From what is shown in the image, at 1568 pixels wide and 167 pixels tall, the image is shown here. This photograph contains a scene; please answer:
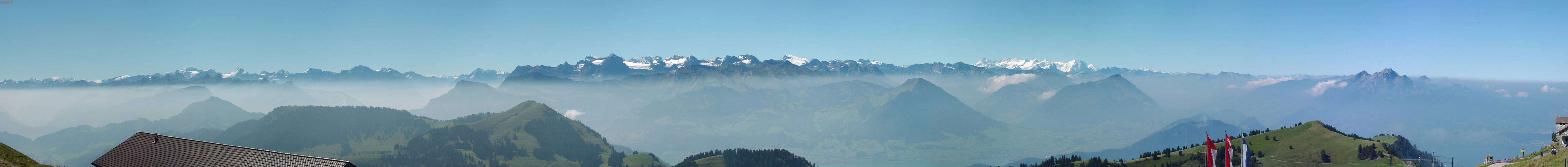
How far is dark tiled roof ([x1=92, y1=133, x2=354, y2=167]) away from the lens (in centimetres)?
4266

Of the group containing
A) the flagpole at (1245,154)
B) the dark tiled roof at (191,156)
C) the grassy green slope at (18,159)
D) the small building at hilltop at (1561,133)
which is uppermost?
the small building at hilltop at (1561,133)

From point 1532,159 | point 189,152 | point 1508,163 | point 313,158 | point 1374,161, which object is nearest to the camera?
point 313,158

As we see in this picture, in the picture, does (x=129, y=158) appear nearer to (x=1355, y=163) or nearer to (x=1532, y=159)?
(x=1532, y=159)

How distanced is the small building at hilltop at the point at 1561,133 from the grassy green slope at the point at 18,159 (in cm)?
17955

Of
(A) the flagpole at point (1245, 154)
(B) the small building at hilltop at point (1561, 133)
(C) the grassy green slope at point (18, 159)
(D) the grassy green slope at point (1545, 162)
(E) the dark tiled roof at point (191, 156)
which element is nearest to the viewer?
(A) the flagpole at point (1245, 154)

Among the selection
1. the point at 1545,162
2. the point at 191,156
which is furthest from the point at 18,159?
the point at 1545,162

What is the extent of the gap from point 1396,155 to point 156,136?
821 ft

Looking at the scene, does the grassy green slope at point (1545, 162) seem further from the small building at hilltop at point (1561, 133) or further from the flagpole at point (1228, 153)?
the flagpole at point (1228, 153)

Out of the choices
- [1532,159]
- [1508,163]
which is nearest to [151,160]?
[1532,159]

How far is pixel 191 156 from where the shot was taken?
45188mm

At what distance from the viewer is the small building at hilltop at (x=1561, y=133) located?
11350 centimetres

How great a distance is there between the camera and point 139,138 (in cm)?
4844

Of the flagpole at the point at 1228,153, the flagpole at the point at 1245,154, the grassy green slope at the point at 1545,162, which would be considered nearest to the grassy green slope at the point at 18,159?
the flagpole at the point at 1228,153

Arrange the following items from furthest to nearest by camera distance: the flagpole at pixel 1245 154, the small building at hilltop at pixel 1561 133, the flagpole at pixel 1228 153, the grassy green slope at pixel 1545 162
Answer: the small building at hilltop at pixel 1561 133 → the grassy green slope at pixel 1545 162 → the flagpole at pixel 1245 154 → the flagpole at pixel 1228 153
